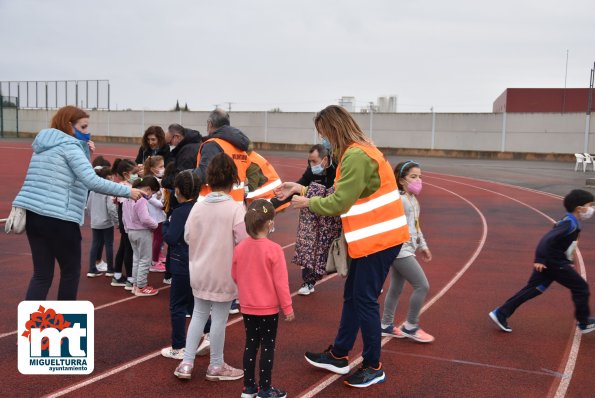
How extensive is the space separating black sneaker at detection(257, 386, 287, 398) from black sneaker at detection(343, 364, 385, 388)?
0.54 m

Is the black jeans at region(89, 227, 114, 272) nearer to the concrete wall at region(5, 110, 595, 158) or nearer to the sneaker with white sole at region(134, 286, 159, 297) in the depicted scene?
the sneaker with white sole at region(134, 286, 159, 297)

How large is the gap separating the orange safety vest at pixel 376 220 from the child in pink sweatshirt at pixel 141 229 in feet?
9.42

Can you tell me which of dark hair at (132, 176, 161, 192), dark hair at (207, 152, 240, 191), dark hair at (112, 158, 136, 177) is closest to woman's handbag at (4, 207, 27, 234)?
dark hair at (207, 152, 240, 191)

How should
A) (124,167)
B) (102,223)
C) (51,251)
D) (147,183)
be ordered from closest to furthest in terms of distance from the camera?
(51,251) < (147,183) < (124,167) < (102,223)

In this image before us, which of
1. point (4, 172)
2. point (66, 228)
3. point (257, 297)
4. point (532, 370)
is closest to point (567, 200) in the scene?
point (532, 370)

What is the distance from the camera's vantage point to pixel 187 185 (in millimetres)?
4656

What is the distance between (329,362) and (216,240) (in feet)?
4.37

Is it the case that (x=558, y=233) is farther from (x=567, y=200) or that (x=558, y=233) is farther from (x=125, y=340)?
(x=125, y=340)

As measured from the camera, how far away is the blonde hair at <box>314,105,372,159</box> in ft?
13.8

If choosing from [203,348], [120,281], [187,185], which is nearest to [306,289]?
[203,348]

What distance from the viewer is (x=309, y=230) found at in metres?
5.93

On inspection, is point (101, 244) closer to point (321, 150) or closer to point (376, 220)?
point (321, 150)

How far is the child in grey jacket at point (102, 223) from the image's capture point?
720 cm

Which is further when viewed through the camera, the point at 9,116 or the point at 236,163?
the point at 9,116
